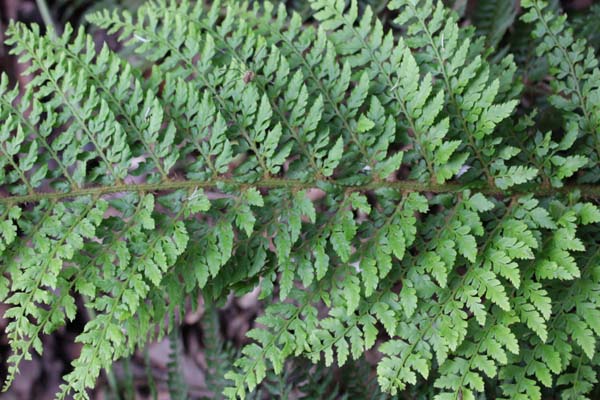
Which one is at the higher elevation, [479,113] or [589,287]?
[479,113]

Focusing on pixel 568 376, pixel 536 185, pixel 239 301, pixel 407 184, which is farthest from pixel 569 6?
pixel 239 301

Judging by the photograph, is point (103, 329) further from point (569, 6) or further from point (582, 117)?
point (569, 6)

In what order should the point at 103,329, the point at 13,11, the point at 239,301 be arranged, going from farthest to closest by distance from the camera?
the point at 13,11 → the point at 239,301 → the point at 103,329

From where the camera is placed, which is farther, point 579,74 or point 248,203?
point 579,74

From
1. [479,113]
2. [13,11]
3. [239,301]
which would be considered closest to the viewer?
[479,113]

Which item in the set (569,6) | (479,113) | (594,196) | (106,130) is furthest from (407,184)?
(569,6)

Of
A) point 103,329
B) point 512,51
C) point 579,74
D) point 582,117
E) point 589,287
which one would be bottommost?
point 103,329
